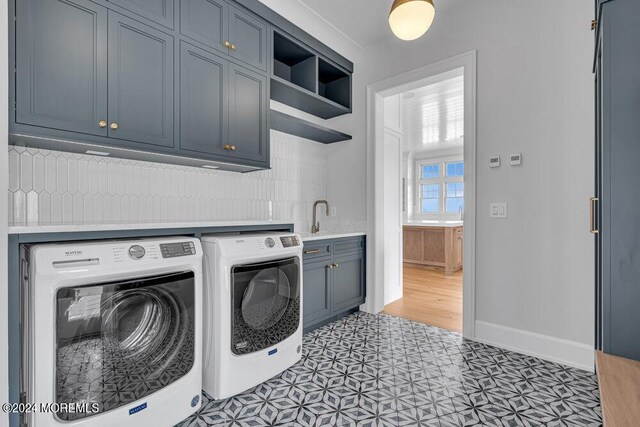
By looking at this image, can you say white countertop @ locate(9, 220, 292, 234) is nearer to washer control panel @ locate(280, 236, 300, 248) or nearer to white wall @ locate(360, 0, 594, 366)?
washer control panel @ locate(280, 236, 300, 248)

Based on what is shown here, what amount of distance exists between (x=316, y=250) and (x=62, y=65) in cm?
205

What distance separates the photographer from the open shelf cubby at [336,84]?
3455mm

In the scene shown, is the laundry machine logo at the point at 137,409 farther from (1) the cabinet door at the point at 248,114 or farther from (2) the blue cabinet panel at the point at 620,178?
(2) the blue cabinet panel at the point at 620,178

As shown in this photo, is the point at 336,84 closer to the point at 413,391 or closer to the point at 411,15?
the point at 411,15

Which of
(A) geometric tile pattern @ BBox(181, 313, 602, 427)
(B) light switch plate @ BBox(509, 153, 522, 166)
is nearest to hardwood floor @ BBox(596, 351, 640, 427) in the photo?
(A) geometric tile pattern @ BBox(181, 313, 602, 427)

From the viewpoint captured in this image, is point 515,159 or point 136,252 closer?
point 136,252

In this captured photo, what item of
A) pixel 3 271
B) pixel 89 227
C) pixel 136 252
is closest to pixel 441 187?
pixel 136 252

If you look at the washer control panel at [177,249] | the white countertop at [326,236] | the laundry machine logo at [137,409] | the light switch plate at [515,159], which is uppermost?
the light switch plate at [515,159]

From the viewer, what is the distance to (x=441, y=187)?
8164 millimetres

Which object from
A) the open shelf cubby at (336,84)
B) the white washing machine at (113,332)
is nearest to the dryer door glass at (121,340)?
the white washing machine at (113,332)

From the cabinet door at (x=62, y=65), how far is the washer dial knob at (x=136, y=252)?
2.57 feet

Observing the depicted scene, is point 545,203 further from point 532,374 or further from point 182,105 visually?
point 182,105

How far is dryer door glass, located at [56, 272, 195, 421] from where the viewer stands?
1.24 meters

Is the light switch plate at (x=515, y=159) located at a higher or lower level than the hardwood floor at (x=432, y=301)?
higher
